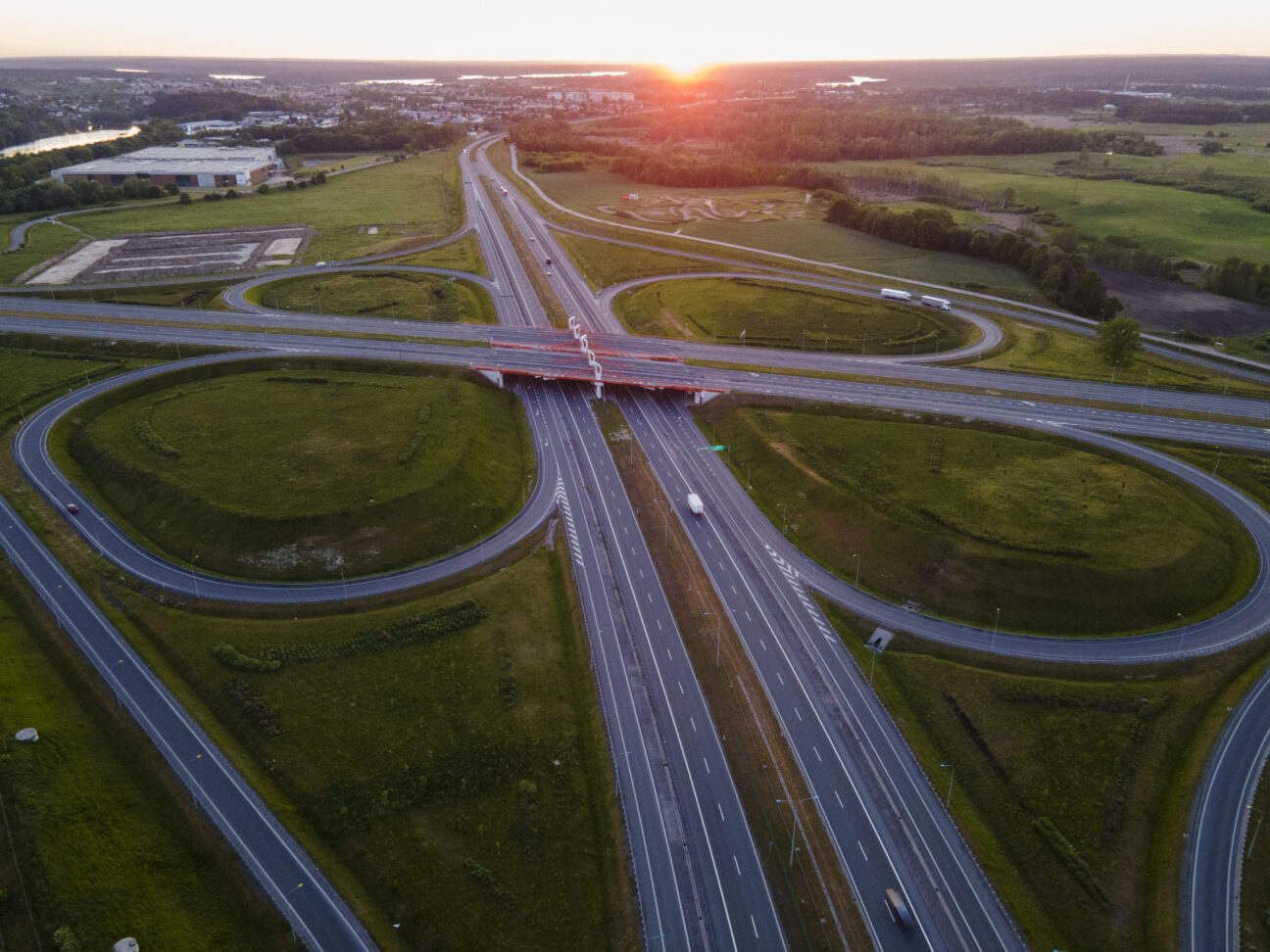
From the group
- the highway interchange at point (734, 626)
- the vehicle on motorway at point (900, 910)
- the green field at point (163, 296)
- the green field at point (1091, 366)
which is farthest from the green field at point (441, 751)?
the green field at point (163, 296)

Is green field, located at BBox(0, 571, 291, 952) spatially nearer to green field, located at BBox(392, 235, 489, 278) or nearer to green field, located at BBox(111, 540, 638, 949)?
green field, located at BBox(111, 540, 638, 949)

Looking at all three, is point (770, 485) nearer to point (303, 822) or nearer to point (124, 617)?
point (303, 822)

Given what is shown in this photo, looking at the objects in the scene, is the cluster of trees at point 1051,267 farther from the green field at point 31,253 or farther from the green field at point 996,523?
the green field at point 31,253

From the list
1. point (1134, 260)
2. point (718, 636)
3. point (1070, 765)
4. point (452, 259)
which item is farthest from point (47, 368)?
point (1134, 260)

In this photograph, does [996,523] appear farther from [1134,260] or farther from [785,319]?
[1134,260]

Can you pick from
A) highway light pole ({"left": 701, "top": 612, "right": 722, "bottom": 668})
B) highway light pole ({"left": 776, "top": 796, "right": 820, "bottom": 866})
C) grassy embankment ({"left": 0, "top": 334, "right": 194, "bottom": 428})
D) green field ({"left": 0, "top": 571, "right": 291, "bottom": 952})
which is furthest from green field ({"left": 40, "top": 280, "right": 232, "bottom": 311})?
highway light pole ({"left": 776, "top": 796, "right": 820, "bottom": 866})

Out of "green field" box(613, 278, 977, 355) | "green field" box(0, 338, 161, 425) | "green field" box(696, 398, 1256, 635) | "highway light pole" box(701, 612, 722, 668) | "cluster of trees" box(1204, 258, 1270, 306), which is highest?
"cluster of trees" box(1204, 258, 1270, 306)
